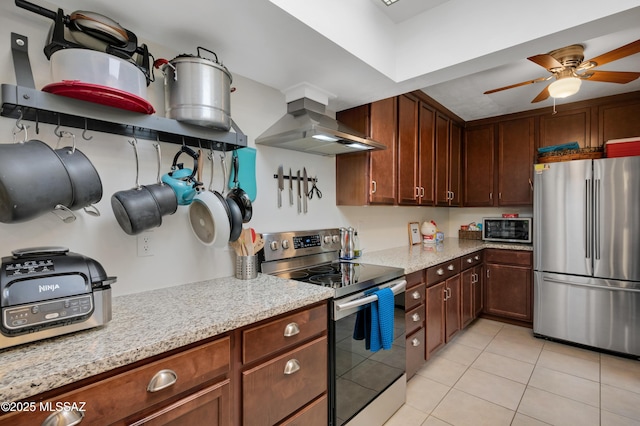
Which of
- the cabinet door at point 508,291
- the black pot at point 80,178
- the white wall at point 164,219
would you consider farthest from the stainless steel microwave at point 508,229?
the black pot at point 80,178

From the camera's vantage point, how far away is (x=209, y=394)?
1024 millimetres

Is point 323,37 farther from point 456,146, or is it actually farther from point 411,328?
point 456,146

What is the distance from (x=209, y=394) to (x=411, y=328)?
147cm

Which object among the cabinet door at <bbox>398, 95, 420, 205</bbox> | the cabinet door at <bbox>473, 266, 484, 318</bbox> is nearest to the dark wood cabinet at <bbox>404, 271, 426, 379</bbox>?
the cabinet door at <bbox>398, 95, 420, 205</bbox>

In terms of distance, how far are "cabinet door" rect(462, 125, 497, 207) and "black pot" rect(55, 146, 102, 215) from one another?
383 centimetres

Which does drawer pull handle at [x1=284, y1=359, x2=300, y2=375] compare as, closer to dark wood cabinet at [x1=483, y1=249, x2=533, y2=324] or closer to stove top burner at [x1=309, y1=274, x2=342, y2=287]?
stove top burner at [x1=309, y1=274, x2=342, y2=287]

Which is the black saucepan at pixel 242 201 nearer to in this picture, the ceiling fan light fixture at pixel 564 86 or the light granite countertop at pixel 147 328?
the light granite countertop at pixel 147 328

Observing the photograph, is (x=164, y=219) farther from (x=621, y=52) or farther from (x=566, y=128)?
(x=566, y=128)

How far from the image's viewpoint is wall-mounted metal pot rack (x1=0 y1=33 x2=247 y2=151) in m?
0.98

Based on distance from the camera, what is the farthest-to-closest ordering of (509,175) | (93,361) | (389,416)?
(509,175)
(389,416)
(93,361)

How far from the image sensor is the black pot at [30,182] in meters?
0.87

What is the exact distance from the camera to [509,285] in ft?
10.8

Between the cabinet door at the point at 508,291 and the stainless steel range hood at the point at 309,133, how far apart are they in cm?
224

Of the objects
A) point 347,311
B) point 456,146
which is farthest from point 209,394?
point 456,146
